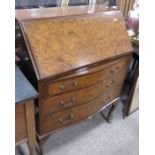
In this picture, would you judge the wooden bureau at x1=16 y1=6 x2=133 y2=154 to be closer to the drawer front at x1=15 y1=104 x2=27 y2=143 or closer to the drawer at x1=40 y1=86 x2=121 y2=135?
the drawer at x1=40 y1=86 x2=121 y2=135

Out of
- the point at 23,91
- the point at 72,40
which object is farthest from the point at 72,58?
the point at 23,91

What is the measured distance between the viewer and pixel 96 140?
5.96 ft

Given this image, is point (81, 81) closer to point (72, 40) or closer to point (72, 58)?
point (72, 58)

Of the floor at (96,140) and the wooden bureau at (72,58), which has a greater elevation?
the wooden bureau at (72,58)

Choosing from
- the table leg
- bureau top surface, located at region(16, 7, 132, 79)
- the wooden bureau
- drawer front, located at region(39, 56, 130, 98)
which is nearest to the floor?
the wooden bureau

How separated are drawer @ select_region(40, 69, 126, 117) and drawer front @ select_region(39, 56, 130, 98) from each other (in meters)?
0.04

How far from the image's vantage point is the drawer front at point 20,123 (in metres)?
1.00

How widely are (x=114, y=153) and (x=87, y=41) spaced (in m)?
1.01

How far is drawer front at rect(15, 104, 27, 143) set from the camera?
1004mm

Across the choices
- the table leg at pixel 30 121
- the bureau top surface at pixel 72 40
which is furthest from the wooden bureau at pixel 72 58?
the table leg at pixel 30 121

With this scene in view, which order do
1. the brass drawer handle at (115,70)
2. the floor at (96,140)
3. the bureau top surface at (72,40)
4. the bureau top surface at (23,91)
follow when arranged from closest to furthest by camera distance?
the bureau top surface at (23,91), the bureau top surface at (72,40), the brass drawer handle at (115,70), the floor at (96,140)

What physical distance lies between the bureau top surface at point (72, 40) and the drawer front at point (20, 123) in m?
0.19

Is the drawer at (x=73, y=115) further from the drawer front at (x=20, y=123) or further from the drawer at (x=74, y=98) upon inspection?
the drawer front at (x=20, y=123)

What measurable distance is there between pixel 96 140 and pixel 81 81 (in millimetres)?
775
